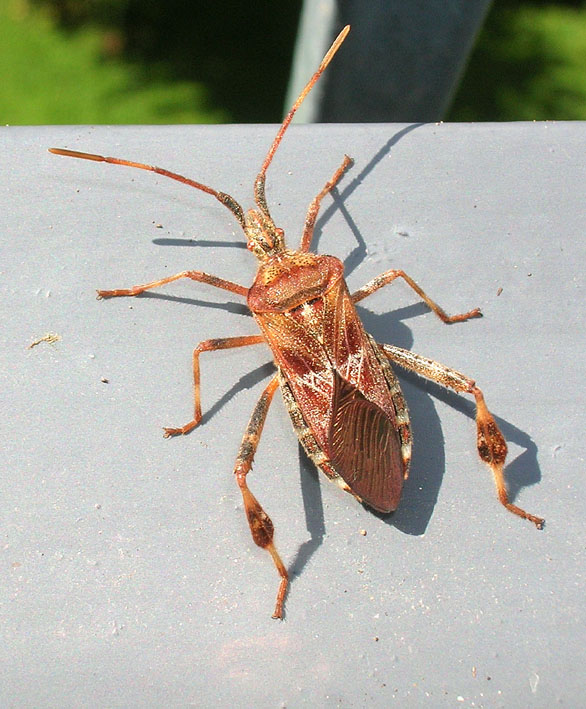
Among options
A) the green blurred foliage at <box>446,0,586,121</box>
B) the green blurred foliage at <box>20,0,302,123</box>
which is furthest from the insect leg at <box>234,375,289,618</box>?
the green blurred foliage at <box>446,0,586,121</box>

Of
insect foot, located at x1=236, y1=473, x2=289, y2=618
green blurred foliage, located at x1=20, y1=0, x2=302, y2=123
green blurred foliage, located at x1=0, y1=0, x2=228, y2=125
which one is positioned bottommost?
green blurred foliage, located at x1=0, y1=0, x2=228, y2=125

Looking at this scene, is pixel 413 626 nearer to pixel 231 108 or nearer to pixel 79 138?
pixel 79 138

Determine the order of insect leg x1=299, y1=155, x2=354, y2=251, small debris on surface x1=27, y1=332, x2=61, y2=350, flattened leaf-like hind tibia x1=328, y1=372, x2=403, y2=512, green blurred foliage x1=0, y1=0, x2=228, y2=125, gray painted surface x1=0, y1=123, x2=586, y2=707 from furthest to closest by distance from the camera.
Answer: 1. green blurred foliage x1=0, y1=0, x2=228, y2=125
2. insect leg x1=299, y1=155, x2=354, y2=251
3. small debris on surface x1=27, y1=332, x2=61, y2=350
4. flattened leaf-like hind tibia x1=328, y1=372, x2=403, y2=512
5. gray painted surface x1=0, y1=123, x2=586, y2=707

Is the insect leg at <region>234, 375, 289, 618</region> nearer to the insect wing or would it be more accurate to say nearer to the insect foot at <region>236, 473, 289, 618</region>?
the insect foot at <region>236, 473, 289, 618</region>

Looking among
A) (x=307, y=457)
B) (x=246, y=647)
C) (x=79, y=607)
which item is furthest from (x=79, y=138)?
(x=246, y=647)

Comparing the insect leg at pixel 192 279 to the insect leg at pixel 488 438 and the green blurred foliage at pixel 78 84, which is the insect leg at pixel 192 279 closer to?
the insect leg at pixel 488 438
